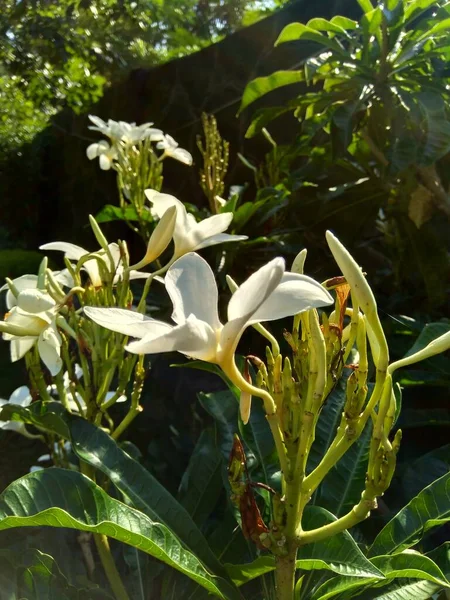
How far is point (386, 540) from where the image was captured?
70 centimetres

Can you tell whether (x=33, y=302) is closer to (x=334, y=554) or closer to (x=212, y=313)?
(x=212, y=313)

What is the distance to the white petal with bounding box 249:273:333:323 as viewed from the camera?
1.55ft

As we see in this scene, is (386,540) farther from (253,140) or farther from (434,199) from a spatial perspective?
(253,140)

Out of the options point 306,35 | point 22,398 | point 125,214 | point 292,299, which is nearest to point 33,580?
point 22,398

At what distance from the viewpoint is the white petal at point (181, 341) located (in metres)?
0.45

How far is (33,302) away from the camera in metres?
0.74

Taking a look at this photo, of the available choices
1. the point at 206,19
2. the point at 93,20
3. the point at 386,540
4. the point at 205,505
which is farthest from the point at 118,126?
the point at 206,19

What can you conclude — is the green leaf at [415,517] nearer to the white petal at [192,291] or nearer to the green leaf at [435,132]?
the white petal at [192,291]

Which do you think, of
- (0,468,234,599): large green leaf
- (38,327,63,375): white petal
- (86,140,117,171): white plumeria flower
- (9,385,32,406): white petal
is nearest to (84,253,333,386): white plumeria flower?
(0,468,234,599): large green leaf

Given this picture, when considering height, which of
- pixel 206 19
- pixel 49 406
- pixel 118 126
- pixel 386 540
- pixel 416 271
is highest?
pixel 206 19

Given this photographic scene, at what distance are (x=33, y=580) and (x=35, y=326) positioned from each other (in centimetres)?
29

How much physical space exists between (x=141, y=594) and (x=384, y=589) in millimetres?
366

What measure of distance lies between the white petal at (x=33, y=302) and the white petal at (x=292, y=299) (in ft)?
1.13

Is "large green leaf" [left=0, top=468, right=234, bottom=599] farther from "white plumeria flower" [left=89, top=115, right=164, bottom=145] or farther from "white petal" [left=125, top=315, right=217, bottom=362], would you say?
"white plumeria flower" [left=89, top=115, right=164, bottom=145]
